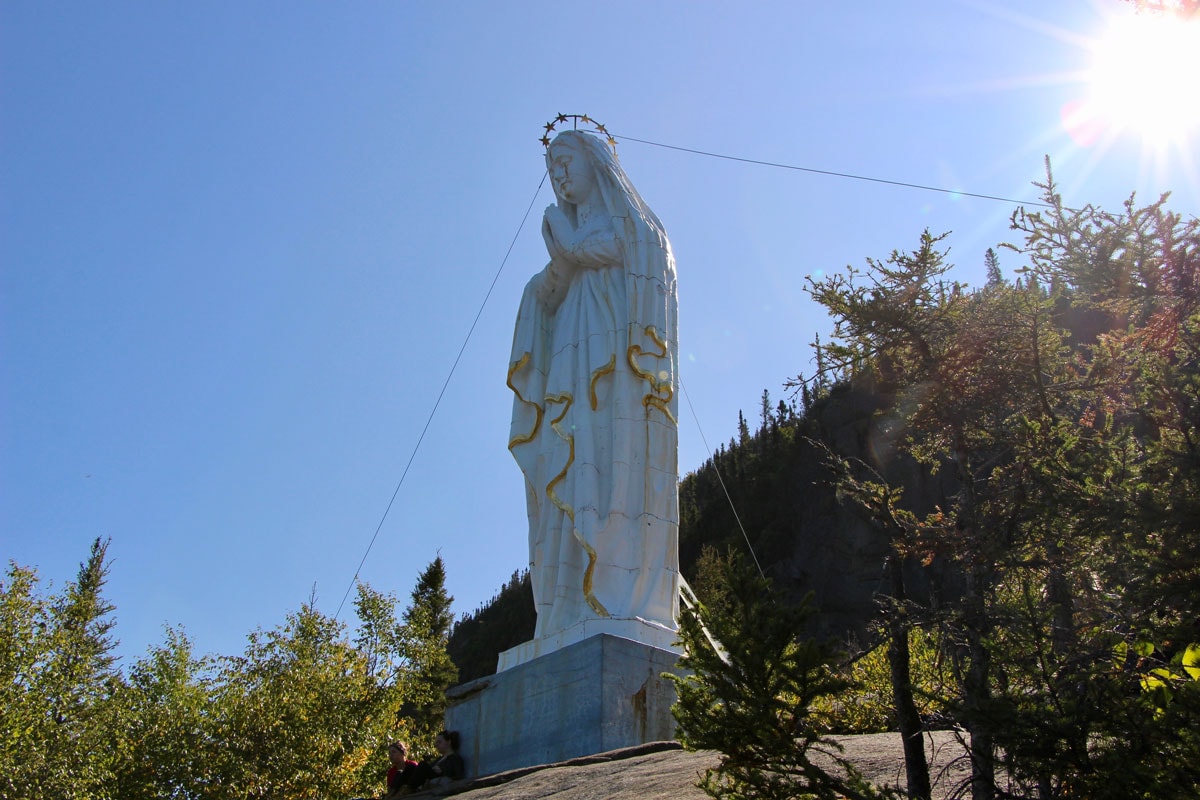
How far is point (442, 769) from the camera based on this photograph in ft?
30.7

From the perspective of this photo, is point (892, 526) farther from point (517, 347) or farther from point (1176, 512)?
point (517, 347)

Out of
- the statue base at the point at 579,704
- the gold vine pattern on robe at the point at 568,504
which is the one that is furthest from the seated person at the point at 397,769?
the gold vine pattern on robe at the point at 568,504

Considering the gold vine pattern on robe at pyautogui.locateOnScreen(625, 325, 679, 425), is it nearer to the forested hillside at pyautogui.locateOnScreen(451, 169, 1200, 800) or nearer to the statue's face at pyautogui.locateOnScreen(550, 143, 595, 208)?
the statue's face at pyautogui.locateOnScreen(550, 143, 595, 208)

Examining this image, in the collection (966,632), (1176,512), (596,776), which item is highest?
(1176,512)

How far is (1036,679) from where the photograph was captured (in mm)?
4406

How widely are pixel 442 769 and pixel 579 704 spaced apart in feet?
5.55

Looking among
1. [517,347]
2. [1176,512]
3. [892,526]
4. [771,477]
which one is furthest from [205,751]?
[771,477]

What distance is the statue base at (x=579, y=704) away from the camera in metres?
8.39

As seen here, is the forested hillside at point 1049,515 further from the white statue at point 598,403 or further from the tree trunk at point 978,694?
the white statue at point 598,403

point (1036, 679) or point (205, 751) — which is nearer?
point (1036, 679)

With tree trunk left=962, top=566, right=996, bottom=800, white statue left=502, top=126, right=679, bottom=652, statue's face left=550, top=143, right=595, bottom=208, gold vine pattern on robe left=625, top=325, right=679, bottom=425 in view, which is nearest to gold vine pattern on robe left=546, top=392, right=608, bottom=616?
white statue left=502, top=126, right=679, bottom=652

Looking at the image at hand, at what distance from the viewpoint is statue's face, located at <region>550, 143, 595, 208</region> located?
1166 cm

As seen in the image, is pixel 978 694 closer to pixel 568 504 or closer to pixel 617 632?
pixel 617 632

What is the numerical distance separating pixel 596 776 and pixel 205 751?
5.29 m
